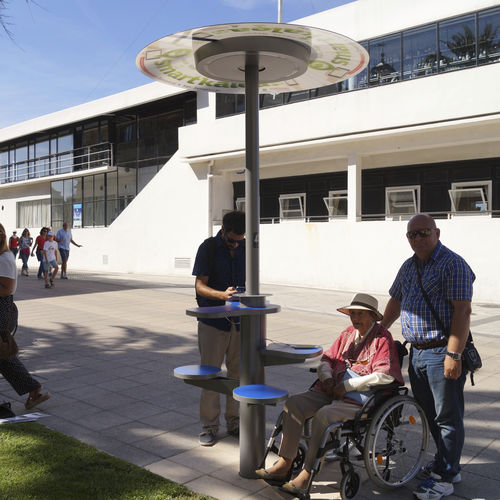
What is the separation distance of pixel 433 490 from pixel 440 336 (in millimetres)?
951

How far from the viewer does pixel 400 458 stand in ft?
12.4

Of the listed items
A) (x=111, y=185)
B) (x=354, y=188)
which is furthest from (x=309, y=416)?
(x=111, y=185)

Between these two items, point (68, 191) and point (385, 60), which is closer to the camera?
point (385, 60)

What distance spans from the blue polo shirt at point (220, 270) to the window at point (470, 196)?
12.8 meters

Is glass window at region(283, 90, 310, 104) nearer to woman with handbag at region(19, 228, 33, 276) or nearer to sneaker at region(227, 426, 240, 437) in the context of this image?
woman with handbag at region(19, 228, 33, 276)

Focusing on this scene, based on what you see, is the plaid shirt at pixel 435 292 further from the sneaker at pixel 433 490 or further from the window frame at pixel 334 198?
the window frame at pixel 334 198

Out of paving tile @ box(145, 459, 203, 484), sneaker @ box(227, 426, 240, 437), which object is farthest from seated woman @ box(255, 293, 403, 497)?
sneaker @ box(227, 426, 240, 437)

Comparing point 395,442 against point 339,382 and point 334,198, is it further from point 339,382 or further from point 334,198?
point 334,198

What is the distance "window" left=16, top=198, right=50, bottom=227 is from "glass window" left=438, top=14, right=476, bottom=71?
25119mm

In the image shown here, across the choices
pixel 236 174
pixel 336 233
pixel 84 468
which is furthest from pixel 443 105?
pixel 84 468

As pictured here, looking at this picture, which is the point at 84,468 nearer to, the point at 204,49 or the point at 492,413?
the point at 204,49

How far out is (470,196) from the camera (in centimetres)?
1608

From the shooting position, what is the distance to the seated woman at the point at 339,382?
337cm

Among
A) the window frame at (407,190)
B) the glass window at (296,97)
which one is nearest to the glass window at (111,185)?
the glass window at (296,97)
